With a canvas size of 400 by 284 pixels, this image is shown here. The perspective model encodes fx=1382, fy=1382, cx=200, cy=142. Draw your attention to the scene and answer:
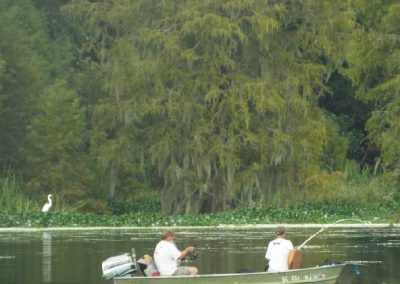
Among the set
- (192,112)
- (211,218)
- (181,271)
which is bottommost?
(181,271)

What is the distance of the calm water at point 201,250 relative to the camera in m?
29.4

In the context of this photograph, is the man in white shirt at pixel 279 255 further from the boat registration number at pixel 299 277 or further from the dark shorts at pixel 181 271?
the dark shorts at pixel 181 271

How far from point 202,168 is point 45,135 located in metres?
6.58

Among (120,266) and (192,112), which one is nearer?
(120,266)

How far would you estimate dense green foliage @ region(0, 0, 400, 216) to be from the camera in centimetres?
5106

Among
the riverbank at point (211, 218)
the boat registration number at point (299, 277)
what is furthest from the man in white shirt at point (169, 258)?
the riverbank at point (211, 218)

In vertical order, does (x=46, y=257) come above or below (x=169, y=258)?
above

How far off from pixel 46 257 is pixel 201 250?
4.30 meters

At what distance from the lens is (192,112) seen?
51562 millimetres

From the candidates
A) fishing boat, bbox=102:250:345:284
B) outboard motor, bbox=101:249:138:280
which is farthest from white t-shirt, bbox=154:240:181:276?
outboard motor, bbox=101:249:138:280

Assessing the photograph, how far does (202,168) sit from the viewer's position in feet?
168

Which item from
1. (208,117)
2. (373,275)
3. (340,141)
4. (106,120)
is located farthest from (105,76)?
(373,275)

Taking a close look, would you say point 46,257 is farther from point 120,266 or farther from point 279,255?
point 279,255

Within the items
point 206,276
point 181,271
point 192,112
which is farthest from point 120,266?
point 192,112
